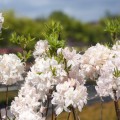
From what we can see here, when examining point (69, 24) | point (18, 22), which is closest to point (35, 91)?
point (18, 22)

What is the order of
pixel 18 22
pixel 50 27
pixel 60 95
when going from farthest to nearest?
pixel 18 22, pixel 50 27, pixel 60 95

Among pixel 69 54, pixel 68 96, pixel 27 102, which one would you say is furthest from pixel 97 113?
pixel 68 96

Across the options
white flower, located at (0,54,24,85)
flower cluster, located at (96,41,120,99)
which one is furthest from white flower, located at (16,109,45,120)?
flower cluster, located at (96,41,120,99)

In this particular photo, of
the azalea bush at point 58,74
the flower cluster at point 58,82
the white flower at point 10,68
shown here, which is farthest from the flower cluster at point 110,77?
the white flower at point 10,68

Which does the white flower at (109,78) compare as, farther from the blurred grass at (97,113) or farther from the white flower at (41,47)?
the blurred grass at (97,113)

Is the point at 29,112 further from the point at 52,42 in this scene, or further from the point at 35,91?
the point at 52,42

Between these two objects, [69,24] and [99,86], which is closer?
[99,86]
